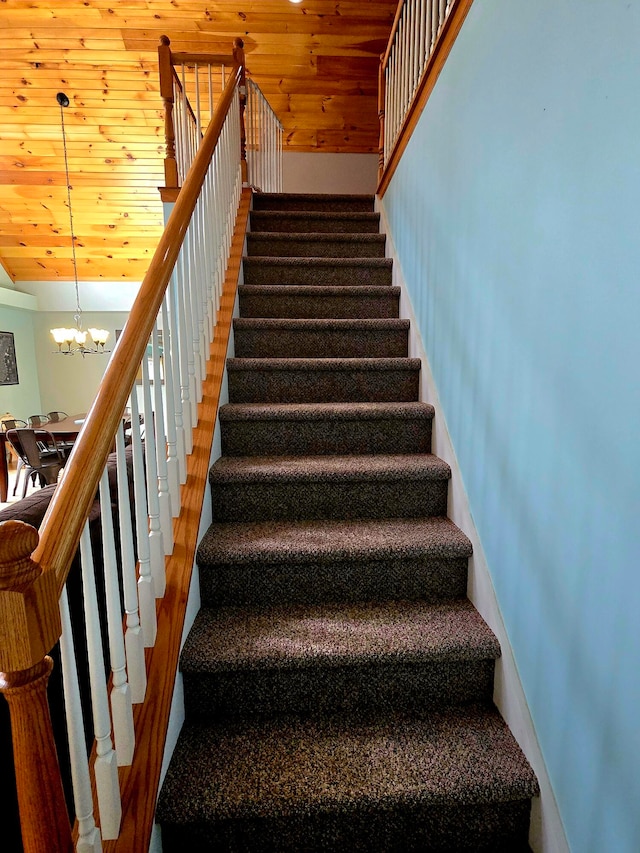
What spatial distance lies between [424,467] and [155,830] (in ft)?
3.99

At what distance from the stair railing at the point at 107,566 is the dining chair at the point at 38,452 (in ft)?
9.29

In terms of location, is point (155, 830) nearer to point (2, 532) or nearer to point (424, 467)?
point (2, 532)

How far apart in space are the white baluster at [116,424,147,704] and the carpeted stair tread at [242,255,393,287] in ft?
5.78

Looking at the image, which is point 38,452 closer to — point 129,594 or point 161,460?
point 161,460

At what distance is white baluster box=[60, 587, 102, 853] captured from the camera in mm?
756

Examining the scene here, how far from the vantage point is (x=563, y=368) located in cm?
103

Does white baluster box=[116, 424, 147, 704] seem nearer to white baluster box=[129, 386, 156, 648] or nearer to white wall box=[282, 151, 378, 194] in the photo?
white baluster box=[129, 386, 156, 648]

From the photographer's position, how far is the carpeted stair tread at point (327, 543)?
→ 1.47 metres

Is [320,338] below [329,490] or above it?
above

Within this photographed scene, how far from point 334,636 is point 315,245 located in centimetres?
220

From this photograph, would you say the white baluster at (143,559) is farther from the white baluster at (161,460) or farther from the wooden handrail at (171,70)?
the wooden handrail at (171,70)

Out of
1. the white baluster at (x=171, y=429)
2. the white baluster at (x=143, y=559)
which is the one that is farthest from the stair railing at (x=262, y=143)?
the white baluster at (x=143, y=559)

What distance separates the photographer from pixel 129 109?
442 cm

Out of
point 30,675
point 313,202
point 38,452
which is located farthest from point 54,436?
point 30,675
